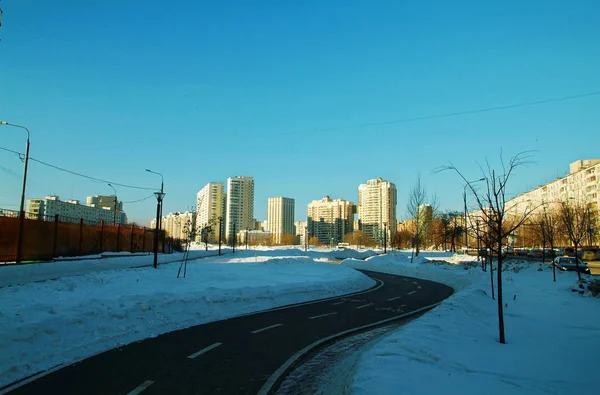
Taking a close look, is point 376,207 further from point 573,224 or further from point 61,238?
point 61,238

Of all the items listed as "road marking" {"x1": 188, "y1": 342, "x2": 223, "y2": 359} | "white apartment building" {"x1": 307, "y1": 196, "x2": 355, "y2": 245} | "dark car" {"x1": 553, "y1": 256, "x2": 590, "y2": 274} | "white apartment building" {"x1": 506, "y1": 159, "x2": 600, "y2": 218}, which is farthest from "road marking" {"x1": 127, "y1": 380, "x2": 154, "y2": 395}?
"white apartment building" {"x1": 307, "y1": 196, "x2": 355, "y2": 245}

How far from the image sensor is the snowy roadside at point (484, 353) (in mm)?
6039

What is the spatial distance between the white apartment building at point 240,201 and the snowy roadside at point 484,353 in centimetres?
11097

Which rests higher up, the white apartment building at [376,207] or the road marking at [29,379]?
the white apartment building at [376,207]

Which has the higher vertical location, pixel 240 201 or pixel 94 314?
pixel 240 201

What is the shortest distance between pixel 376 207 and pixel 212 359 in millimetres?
141336

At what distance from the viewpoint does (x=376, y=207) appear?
14588cm

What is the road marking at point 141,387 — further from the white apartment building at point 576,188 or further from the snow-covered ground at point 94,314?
the white apartment building at point 576,188

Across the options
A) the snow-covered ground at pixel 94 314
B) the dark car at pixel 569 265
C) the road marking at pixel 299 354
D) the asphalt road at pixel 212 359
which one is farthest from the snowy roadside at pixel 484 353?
the dark car at pixel 569 265

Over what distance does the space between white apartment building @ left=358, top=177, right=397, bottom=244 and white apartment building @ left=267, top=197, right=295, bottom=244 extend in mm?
41244

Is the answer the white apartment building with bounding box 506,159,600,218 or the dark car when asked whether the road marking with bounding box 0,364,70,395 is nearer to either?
the dark car

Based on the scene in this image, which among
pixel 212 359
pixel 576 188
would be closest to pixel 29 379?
pixel 212 359

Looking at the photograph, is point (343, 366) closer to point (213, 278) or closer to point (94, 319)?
point (94, 319)

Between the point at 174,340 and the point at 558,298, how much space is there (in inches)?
A: 656
